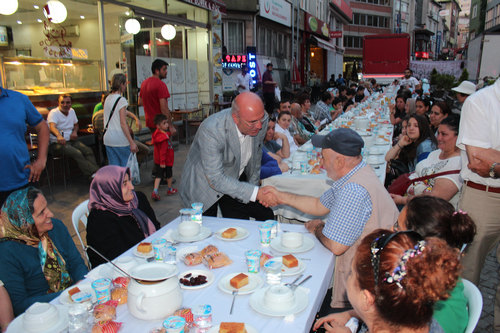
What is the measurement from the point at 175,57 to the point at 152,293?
385 inches

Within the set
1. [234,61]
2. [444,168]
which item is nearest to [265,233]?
[444,168]

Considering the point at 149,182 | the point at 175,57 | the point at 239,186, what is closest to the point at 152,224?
the point at 239,186

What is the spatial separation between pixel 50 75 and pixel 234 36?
1172cm

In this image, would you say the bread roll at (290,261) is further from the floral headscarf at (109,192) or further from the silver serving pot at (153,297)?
the floral headscarf at (109,192)

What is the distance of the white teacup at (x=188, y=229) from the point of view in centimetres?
250

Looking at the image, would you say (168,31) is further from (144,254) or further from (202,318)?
(202,318)

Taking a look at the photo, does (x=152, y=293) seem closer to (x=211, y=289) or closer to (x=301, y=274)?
(x=211, y=289)

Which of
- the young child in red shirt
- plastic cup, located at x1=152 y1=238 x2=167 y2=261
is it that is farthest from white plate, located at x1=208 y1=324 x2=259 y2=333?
the young child in red shirt

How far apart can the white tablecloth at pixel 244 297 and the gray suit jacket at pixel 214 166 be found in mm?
624

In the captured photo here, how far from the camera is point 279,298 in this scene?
1.67 m

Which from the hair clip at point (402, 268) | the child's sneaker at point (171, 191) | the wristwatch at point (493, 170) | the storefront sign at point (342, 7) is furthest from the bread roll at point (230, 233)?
the storefront sign at point (342, 7)

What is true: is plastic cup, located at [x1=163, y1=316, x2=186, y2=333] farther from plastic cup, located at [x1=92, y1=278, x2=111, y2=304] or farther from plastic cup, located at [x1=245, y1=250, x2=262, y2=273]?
plastic cup, located at [x1=245, y1=250, x2=262, y2=273]

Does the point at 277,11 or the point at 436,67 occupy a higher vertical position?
the point at 277,11

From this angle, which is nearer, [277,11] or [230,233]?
[230,233]
